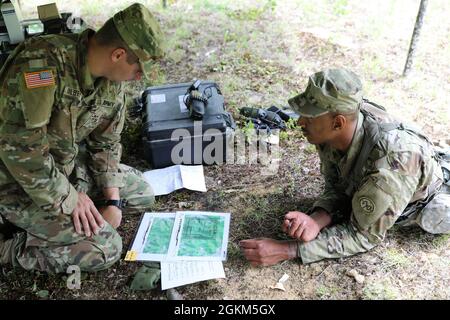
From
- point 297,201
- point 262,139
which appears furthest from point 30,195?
point 262,139

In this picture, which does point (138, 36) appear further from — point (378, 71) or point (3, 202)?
point (378, 71)

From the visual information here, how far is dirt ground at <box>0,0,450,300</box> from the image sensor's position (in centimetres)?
Result: 246

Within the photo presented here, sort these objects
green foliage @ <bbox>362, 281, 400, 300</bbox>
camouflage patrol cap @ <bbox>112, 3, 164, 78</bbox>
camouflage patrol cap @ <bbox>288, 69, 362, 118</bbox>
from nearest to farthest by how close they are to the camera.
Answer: camouflage patrol cap @ <bbox>112, 3, 164, 78</bbox> → camouflage patrol cap @ <bbox>288, 69, 362, 118</bbox> → green foliage @ <bbox>362, 281, 400, 300</bbox>

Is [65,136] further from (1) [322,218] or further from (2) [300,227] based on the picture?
(1) [322,218]

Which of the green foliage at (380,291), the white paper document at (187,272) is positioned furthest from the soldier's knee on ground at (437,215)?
the white paper document at (187,272)

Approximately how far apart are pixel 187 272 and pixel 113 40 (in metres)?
1.33

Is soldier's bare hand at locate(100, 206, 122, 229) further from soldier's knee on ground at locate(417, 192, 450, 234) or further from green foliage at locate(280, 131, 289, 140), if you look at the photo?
soldier's knee on ground at locate(417, 192, 450, 234)

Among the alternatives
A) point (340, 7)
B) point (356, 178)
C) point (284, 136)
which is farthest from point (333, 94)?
point (340, 7)

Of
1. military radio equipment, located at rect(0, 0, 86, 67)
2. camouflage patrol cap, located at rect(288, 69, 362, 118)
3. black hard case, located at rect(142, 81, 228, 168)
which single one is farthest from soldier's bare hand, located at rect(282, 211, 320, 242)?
military radio equipment, located at rect(0, 0, 86, 67)

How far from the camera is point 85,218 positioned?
8.00ft

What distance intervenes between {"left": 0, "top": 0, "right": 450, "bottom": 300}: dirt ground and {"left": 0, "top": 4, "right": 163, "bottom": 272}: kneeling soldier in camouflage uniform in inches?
7.7

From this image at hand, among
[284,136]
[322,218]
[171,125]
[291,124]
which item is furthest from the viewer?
[291,124]

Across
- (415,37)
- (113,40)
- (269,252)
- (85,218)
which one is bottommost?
(269,252)
